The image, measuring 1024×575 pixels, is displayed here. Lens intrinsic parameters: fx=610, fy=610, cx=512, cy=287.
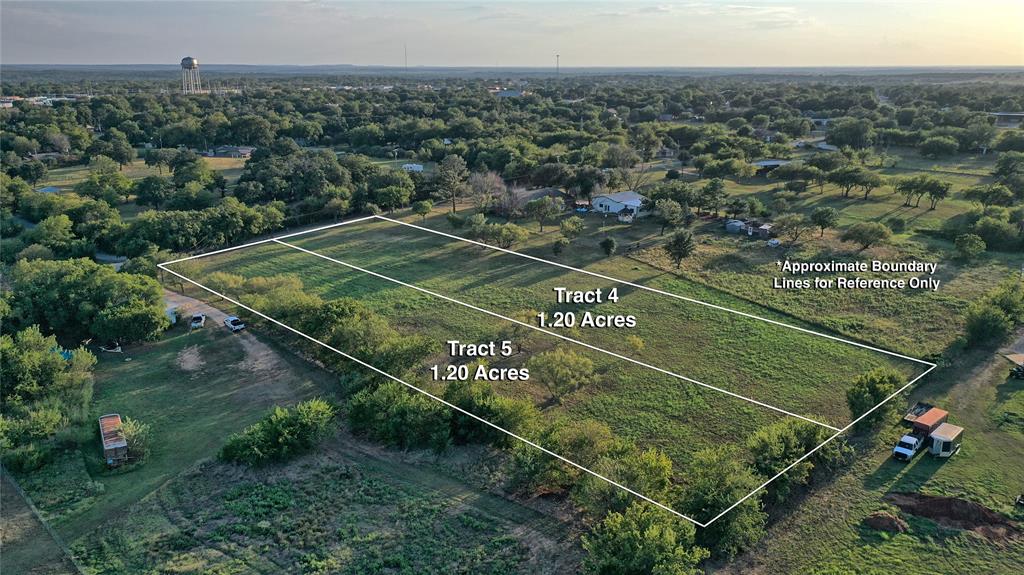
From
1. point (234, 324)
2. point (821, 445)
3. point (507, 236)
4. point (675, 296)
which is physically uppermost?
point (507, 236)

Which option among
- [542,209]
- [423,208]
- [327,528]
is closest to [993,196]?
[542,209]

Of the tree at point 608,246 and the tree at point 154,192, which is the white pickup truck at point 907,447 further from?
the tree at point 154,192

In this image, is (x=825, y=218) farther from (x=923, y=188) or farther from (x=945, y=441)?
(x=945, y=441)

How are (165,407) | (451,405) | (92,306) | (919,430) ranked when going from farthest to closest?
(92,306) → (165,407) → (451,405) → (919,430)

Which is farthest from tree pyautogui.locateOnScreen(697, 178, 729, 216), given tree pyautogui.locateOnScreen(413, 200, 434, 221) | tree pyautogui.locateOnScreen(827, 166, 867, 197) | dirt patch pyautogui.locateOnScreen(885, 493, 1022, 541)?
dirt patch pyautogui.locateOnScreen(885, 493, 1022, 541)

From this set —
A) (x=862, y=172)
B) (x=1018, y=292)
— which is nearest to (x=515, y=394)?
(x=1018, y=292)
